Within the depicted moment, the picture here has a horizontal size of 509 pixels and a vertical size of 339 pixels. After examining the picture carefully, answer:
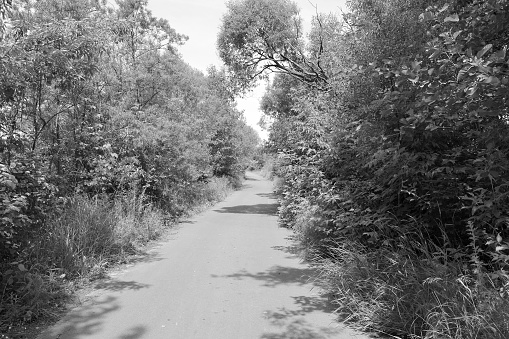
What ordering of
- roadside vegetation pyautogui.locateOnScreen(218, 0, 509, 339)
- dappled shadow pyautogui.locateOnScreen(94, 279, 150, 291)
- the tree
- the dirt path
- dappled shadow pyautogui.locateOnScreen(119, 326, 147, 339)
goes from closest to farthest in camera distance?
roadside vegetation pyautogui.locateOnScreen(218, 0, 509, 339), dappled shadow pyautogui.locateOnScreen(119, 326, 147, 339), the dirt path, dappled shadow pyautogui.locateOnScreen(94, 279, 150, 291), the tree

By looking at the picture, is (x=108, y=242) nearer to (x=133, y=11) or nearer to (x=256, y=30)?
(x=133, y=11)

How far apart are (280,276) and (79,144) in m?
5.70

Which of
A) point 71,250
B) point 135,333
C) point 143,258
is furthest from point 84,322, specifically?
point 143,258

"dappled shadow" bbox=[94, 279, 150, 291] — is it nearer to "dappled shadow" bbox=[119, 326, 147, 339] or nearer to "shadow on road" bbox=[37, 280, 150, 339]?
"shadow on road" bbox=[37, 280, 150, 339]

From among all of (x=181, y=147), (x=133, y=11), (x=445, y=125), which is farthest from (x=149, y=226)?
(x=133, y=11)

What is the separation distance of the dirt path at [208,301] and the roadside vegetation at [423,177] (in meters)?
0.64

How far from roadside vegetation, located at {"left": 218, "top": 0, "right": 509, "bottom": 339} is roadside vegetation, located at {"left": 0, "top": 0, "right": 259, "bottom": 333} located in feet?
14.6

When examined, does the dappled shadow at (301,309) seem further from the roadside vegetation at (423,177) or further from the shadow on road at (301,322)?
the roadside vegetation at (423,177)

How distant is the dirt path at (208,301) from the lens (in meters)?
4.64

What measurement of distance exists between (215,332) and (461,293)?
2.79m

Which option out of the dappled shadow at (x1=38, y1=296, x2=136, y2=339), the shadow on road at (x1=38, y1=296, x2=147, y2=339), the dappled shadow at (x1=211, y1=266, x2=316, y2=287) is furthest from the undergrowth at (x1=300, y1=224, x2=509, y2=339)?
the dappled shadow at (x1=38, y1=296, x2=136, y2=339)

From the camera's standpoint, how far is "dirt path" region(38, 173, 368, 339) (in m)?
4.64

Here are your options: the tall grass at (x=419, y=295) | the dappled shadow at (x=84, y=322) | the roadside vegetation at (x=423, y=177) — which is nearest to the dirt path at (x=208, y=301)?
the dappled shadow at (x=84, y=322)

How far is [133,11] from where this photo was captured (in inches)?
630
